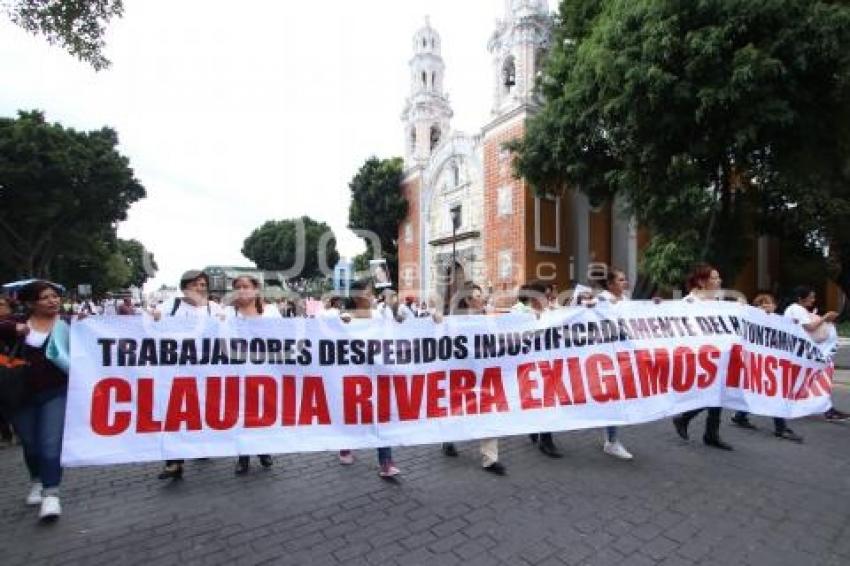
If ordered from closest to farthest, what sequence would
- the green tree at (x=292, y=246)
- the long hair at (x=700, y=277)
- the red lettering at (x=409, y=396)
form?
the red lettering at (x=409, y=396) < the long hair at (x=700, y=277) < the green tree at (x=292, y=246)

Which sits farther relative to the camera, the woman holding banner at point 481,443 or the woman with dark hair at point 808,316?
the woman with dark hair at point 808,316

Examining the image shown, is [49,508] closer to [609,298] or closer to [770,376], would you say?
[609,298]

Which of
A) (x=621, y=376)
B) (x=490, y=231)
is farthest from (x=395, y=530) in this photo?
(x=490, y=231)

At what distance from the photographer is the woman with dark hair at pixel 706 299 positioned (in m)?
5.58

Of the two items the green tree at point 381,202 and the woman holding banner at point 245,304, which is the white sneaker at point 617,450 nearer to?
the woman holding banner at point 245,304

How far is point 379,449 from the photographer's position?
4.69 metres

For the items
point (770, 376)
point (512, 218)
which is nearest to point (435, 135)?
point (512, 218)

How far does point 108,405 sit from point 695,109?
43.2 feet

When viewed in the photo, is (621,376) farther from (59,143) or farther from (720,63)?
(59,143)

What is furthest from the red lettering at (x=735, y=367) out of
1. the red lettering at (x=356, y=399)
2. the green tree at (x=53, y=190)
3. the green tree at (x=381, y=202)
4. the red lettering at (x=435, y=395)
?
the green tree at (x=381, y=202)

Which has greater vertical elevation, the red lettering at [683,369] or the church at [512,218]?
the church at [512,218]

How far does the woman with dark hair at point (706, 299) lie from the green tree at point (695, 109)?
285 inches

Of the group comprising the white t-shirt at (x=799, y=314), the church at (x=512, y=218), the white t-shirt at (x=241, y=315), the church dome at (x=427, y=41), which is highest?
the church dome at (x=427, y=41)

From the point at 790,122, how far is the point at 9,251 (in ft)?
117
